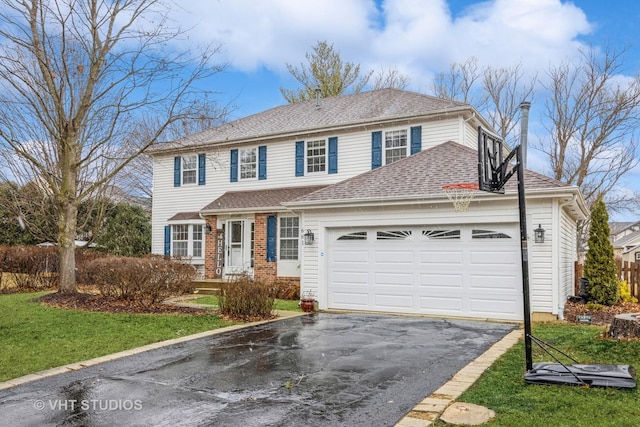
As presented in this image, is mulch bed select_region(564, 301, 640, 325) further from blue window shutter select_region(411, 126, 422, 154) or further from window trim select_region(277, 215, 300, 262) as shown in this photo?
window trim select_region(277, 215, 300, 262)

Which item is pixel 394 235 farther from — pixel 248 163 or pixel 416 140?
pixel 248 163

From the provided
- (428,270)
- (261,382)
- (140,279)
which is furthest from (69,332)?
(428,270)

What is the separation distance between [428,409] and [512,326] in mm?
6051

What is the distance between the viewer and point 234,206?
1786 cm

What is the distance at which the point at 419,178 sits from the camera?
12.5 meters

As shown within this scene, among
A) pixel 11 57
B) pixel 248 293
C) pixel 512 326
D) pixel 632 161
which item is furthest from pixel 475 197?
→ pixel 632 161

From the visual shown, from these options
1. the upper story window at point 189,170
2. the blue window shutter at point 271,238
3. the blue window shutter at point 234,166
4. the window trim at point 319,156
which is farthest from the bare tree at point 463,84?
the blue window shutter at point 271,238

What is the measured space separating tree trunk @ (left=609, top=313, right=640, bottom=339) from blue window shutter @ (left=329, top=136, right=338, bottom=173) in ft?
35.3

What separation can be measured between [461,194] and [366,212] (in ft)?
8.03

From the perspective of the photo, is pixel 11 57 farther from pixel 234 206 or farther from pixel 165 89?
pixel 234 206

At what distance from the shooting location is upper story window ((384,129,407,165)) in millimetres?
16422

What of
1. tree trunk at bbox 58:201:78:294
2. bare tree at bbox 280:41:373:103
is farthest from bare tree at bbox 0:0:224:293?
bare tree at bbox 280:41:373:103

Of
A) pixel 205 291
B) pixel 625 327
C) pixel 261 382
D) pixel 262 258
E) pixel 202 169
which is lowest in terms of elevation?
pixel 261 382

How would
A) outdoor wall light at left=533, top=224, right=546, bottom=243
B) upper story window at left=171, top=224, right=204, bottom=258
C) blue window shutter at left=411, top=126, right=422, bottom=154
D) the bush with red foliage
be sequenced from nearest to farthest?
1. outdoor wall light at left=533, top=224, right=546, bottom=243
2. the bush with red foliage
3. blue window shutter at left=411, top=126, right=422, bottom=154
4. upper story window at left=171, top=224, right=204, bottom=258
